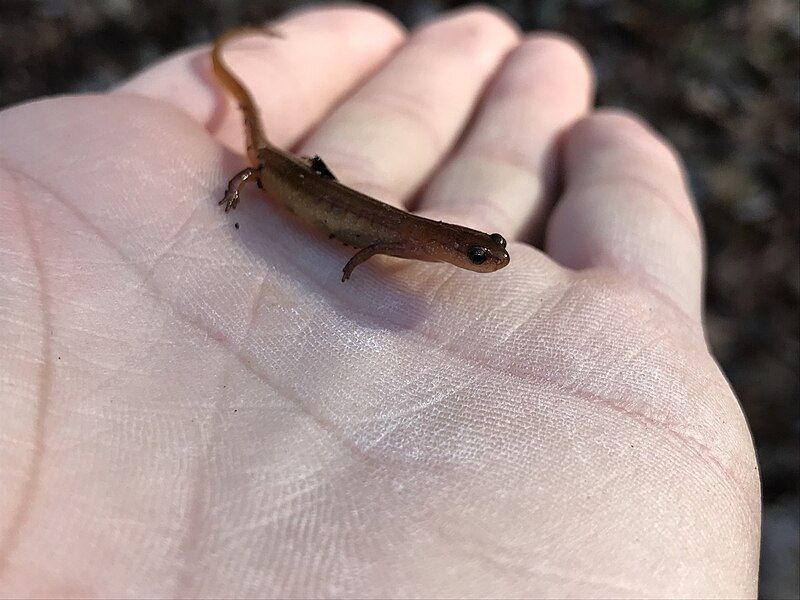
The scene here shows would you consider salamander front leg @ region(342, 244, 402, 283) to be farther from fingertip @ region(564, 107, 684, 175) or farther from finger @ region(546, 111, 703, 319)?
fingertip @ region(564, 107, 684, 175)

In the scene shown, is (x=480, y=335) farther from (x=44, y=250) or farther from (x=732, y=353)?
(x=732, y=353)

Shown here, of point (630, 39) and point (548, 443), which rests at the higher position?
point (630, 39)

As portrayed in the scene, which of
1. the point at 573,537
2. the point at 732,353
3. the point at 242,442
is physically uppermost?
the point at 573,537

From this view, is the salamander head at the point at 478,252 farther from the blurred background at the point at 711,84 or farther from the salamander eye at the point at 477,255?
the blurred background at the point at 711,84

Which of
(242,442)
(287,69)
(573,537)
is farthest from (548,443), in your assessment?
(287,69)

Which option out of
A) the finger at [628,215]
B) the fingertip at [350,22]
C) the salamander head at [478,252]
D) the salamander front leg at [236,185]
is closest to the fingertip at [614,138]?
the finger at [628,215]

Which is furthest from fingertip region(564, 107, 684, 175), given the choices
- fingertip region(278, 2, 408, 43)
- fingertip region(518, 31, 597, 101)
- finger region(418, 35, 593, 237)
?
fingertip region(278, 2, 408, 43)

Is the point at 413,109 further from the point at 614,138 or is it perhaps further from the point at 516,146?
the point at 614,138
